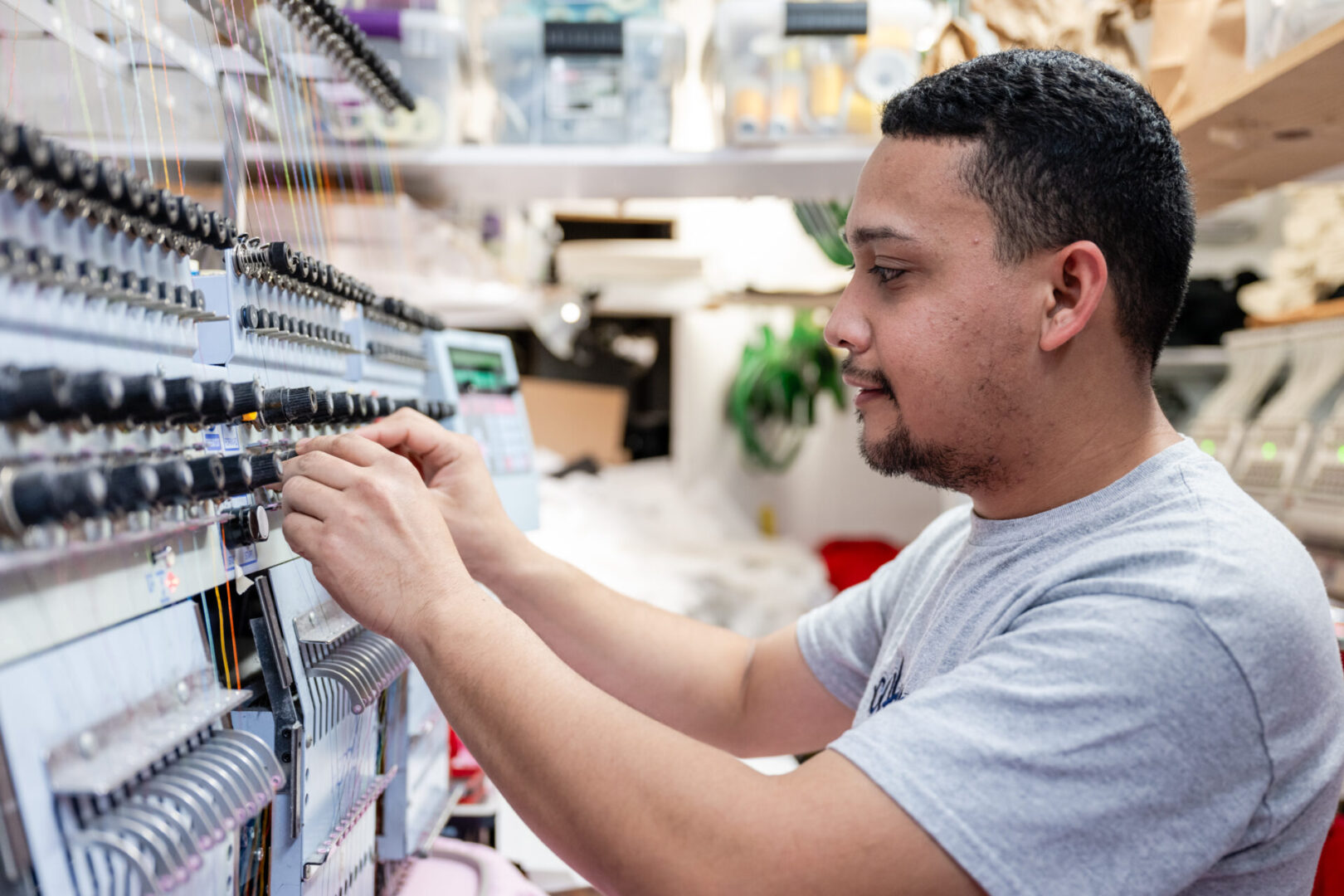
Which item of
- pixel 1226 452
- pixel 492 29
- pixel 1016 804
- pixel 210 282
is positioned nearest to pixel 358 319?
pixel 210 282

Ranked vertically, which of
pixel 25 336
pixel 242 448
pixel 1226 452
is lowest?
pixel 1226 452

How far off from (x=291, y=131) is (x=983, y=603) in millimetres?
1250

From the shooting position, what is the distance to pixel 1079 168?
0.93m

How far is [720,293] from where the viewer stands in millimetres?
3162

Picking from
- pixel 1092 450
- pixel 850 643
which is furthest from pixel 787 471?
pixel 1092 450

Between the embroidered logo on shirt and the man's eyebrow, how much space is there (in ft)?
1.47

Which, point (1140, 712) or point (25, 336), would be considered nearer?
point (25, 336)

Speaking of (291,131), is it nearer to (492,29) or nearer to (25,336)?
(492,29)

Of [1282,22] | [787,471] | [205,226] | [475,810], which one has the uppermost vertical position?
[1282,22]

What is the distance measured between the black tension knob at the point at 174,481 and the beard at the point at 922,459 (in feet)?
2.08

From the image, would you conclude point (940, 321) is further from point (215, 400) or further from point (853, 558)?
point (853, 558)

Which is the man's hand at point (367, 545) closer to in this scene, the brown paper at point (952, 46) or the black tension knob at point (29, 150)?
the black tension knob at point (29, 150)

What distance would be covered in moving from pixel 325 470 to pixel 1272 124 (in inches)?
57.5

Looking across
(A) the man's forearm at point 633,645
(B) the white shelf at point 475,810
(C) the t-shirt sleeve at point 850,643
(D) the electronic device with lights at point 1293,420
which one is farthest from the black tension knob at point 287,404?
(D) the electronic device with lights at point 1293,420
